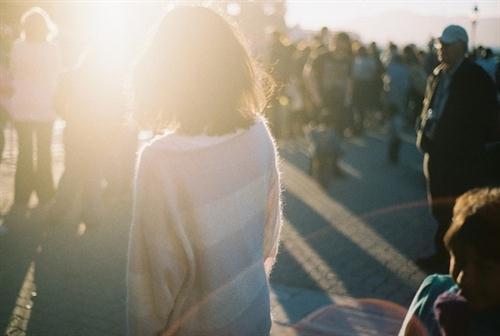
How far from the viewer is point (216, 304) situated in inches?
86.3

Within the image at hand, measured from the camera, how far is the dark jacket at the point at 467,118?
5.32m

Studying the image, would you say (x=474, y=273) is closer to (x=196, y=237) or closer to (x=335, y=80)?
(x=196, y=237)

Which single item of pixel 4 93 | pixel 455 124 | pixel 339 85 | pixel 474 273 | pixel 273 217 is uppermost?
pixel 474 273

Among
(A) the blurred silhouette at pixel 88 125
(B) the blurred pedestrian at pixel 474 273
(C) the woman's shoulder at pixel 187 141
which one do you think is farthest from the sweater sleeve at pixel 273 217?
(A) the blurred silhouette at pixel 88 125

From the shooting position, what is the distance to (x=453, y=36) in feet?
17.6

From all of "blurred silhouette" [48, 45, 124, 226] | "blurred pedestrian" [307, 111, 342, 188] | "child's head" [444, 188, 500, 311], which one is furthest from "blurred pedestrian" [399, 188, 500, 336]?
"blurred pedestrian" [307, 111, 342, 188]

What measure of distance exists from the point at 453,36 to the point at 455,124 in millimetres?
686

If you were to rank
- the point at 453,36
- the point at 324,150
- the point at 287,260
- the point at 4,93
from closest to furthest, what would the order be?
1. the point at 453,36
2. the point at 287,260
3. the point at 4,93
4. the point at 324,150

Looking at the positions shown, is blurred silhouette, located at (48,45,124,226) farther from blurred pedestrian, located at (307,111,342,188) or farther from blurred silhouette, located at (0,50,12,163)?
blurred pedestrian, located at (307,111,342,188)

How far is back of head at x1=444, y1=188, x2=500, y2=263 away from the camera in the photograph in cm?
164

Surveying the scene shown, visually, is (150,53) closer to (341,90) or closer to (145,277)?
(145,277)

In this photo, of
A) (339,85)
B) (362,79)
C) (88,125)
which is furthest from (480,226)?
(362,79)

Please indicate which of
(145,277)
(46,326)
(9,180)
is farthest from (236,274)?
(9,180)

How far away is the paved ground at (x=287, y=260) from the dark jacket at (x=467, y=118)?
110 centimetres
